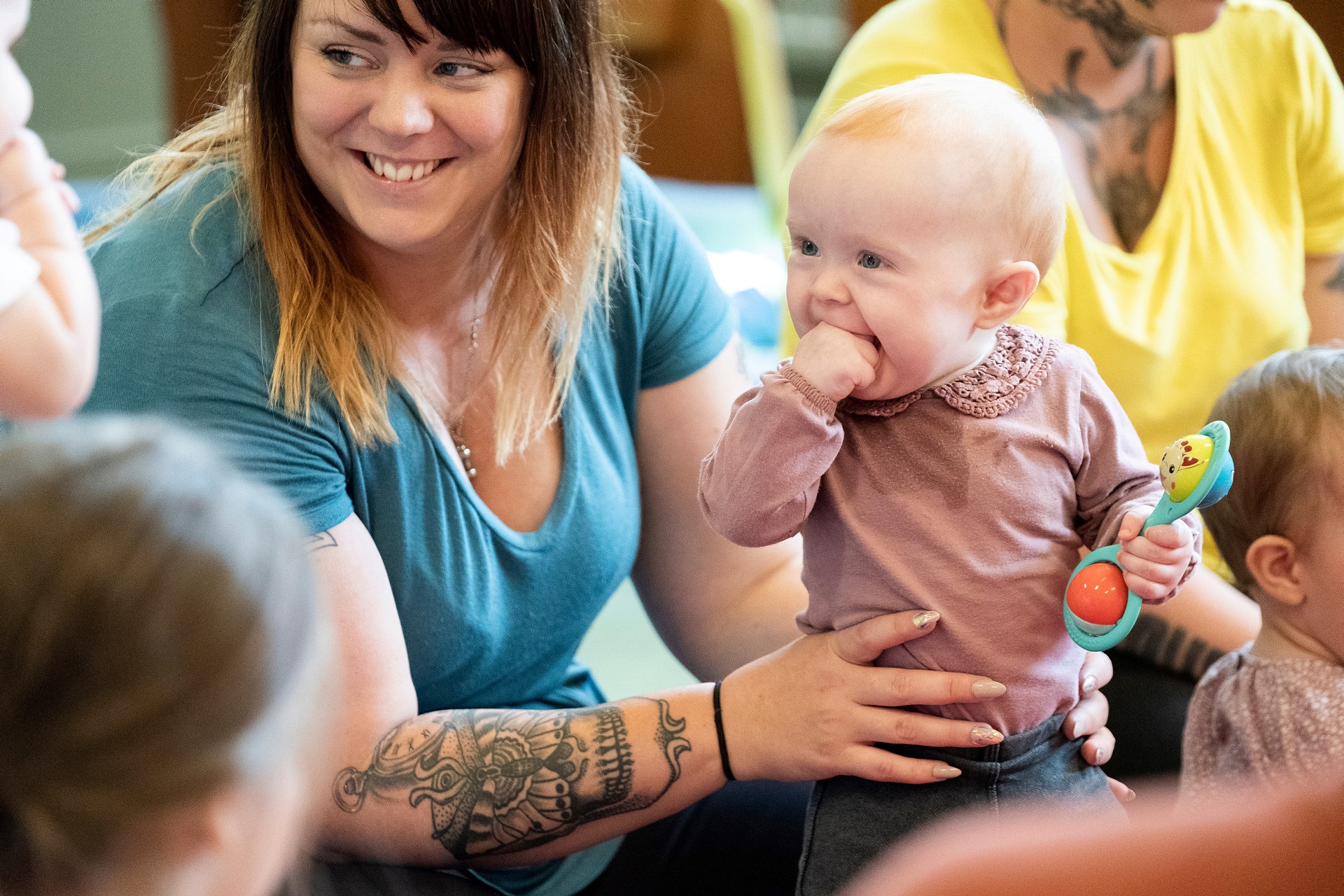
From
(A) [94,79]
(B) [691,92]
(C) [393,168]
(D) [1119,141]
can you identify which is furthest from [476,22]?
(A) [94,79]

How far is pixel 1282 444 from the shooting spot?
3.90 ft

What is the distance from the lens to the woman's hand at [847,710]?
1009 mm

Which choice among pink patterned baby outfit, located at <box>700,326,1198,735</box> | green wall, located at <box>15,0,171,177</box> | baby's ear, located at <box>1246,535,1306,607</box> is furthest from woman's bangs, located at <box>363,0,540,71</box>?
green wall, located at <box>15,0,171,177</box>

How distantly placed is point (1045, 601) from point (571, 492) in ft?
1.63

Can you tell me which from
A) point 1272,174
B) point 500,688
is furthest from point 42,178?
point 1272,174

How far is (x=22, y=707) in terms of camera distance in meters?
0.58

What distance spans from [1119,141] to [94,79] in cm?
385

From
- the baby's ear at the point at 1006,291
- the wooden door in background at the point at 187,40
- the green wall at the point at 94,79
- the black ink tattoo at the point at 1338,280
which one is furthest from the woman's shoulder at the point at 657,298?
the green wall at the point at 94,79

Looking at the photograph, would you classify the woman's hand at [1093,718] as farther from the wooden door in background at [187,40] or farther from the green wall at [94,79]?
the green wall at [94,79]

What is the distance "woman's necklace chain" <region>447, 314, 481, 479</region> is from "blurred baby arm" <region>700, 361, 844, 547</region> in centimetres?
38

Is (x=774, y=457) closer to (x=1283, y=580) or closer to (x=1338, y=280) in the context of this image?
(x=1283, y=580)

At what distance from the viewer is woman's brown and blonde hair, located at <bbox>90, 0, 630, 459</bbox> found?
1.14 metres

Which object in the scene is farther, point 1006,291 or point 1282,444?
point 1282,444

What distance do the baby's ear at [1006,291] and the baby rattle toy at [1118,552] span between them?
0.16 meters
